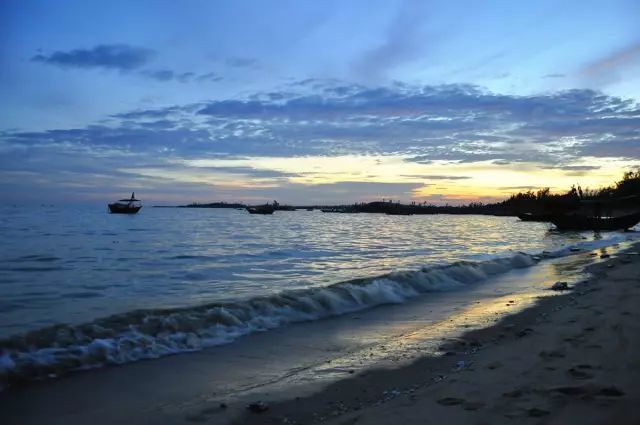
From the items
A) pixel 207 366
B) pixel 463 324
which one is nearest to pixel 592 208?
pixel 463 324

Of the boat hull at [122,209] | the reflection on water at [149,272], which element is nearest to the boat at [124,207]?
the boat hull at [122,209]

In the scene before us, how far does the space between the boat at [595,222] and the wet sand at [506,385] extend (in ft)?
140

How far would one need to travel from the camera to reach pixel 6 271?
14.6 m

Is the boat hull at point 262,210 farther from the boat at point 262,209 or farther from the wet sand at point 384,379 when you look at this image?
the wet sand at point 384,379

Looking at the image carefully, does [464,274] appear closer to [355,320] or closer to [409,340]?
[355,320]

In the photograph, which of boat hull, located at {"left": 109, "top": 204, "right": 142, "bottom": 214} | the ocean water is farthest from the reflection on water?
boat hull, located at {"left": 109, "top": 204, "right": 142, "bottom": 214}

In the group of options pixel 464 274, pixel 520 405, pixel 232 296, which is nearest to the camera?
pixel 520 405

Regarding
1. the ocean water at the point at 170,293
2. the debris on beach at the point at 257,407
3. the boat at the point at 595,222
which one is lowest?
the ocean water at the point at 170,293

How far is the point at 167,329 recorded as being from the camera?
26.0ft

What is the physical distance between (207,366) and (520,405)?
3.78 m

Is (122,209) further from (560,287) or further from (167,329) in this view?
(167,329)

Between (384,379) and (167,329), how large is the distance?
4.08m

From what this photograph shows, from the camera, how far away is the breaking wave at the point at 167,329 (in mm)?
6312

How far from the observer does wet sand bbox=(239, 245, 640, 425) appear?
157 inches
